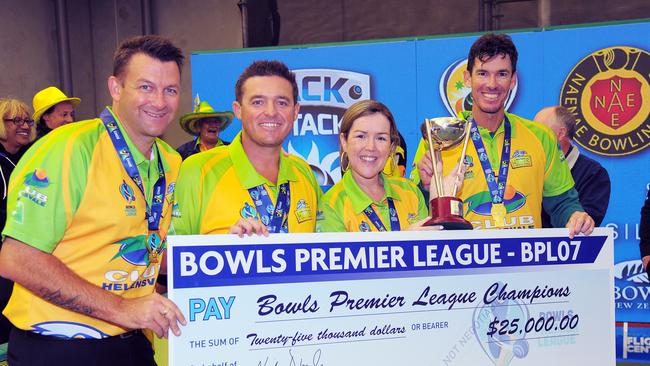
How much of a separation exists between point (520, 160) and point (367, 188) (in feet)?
2.28

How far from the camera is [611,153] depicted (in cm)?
515

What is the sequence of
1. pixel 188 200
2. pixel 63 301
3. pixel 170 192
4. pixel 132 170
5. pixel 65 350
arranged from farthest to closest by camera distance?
pixel 188 200 → pixel 170 192 → pixel 132 170 → pixel 65 350 → pixel 63 301

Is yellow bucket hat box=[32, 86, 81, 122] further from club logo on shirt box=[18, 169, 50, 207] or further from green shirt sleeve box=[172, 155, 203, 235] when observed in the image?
club logo on shirt box=[18, 169, 50, 207]

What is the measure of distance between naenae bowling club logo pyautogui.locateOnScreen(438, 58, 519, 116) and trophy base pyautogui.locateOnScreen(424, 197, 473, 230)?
3.15 meters

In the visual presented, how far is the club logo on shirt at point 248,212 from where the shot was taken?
251cm

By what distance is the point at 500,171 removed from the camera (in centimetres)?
295

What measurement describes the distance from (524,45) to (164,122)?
12.4ft

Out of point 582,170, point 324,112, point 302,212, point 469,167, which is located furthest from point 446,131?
point 324,112

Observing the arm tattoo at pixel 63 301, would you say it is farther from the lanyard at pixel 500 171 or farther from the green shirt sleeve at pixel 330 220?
the lanyard at pixel 500 171

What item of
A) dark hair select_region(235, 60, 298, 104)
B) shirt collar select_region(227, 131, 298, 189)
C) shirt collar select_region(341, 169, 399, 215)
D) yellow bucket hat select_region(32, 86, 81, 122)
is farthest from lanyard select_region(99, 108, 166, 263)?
yellow bucket hat select_region(32, 86, 81, 122)

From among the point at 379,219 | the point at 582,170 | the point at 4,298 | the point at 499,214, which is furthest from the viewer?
the point at 582,170

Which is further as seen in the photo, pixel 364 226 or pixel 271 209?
pixel 364 226

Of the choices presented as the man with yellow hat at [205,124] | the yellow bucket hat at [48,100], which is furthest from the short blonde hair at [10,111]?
the man with yellow hat at [205,124]

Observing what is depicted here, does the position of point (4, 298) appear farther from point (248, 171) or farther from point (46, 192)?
point (46, 192)
